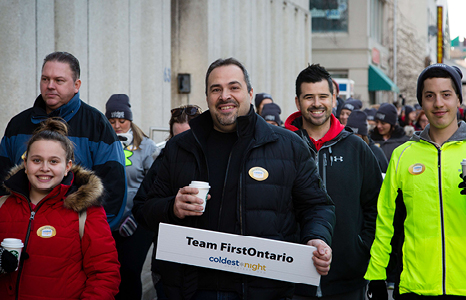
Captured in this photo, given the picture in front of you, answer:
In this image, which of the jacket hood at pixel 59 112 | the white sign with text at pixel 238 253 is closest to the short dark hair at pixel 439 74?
the white sign with text at pixel 238 253

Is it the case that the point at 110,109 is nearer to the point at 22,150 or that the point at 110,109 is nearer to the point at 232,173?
the point at 22,150

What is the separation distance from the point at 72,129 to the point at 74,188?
793mm

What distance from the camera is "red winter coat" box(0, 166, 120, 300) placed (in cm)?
380

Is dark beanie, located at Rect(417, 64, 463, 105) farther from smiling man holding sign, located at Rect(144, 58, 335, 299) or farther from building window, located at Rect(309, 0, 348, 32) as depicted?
building window, located at Rect(309, 0, 348, 32)

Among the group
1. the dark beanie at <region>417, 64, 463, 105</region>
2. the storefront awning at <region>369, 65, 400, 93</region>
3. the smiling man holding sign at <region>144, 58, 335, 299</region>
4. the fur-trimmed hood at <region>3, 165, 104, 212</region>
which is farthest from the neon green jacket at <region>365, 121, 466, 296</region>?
the storefront awning at <region>369, 65, 400, 93</region>

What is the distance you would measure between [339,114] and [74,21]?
505cm

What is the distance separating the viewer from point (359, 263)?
4617 mm

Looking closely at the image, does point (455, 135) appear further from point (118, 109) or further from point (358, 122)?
point (358, 122)

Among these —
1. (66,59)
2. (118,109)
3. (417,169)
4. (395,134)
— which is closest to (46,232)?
(66,59)

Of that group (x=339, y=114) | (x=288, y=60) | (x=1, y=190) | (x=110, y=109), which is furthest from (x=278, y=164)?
(x=288, y=60)

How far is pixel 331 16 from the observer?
113 feet

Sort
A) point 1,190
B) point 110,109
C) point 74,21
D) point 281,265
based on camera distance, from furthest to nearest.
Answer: point 74,21, point 110,109, point 1,190, point 281,265

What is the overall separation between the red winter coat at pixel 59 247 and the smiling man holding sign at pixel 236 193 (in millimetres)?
395

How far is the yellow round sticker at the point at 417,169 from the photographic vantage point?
406 cm
